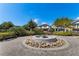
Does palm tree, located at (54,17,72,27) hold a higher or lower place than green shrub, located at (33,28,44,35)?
higher

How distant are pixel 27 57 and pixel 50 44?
380 mm

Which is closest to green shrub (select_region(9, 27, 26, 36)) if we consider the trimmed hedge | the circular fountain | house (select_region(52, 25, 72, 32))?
the trimmed hedge

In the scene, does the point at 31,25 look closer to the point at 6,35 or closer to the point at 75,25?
the point at 6,35

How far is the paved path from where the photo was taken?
3.52 metres

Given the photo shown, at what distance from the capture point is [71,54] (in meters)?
3.52

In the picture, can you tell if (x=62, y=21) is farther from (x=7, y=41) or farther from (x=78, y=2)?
(x=7, y=41)

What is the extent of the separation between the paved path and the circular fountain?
2.3 inches

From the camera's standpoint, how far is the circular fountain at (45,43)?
11.6 ft

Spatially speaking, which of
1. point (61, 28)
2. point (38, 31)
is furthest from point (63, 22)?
point (38, 31)

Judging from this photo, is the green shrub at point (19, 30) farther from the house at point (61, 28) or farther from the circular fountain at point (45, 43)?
the house at point (61, 28)

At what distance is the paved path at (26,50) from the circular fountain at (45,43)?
0.06 m

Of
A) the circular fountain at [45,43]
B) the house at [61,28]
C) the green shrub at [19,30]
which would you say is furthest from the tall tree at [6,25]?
the house at [61,28]

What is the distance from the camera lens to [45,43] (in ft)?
11.6

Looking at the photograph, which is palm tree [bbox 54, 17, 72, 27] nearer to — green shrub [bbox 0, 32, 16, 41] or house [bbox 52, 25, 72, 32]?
house [bbox 52, 25, 72, 32]
